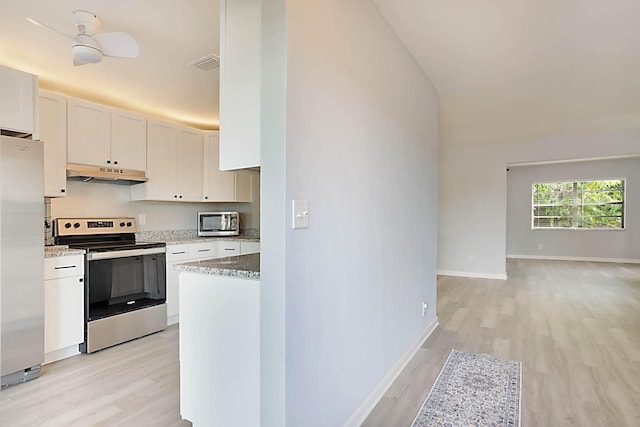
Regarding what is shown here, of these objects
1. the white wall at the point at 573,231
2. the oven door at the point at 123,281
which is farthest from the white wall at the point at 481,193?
the oven door at the point at 123,281

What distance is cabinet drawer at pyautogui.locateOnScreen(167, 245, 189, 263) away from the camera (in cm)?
364

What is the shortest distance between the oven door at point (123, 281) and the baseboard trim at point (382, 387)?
237cm

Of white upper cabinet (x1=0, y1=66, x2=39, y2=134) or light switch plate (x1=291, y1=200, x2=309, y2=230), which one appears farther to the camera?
white upper cabinet (x1=0, y1=66, x2=39, y2=134)

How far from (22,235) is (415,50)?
334 cm

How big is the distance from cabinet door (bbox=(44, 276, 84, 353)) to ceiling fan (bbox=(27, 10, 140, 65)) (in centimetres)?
177

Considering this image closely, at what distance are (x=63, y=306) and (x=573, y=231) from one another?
10251 mm

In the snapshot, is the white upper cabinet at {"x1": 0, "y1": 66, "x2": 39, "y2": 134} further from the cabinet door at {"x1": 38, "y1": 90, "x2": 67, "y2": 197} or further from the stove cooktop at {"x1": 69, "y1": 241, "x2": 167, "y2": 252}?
the stove cooktop at {"x1": 69, "y1": 241, "x2": 167, "y2": 252}

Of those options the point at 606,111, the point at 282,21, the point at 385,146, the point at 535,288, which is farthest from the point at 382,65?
the point at 535,288

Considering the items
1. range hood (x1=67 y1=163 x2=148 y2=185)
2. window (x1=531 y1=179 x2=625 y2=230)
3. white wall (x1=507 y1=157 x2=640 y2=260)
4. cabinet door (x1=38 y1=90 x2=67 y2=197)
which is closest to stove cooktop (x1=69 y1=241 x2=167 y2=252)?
cabinet door (x1=38 y1=90 x2=67 y2=197)

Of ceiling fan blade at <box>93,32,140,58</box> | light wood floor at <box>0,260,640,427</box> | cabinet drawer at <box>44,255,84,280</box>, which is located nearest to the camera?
light wood floor at <box>0,260,640,427</box>

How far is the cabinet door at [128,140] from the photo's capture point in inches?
139

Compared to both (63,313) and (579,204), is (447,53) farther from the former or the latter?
(579,204)

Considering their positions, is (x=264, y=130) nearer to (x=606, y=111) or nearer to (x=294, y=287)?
(x=294, y=287)

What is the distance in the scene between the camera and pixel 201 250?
3.99m
